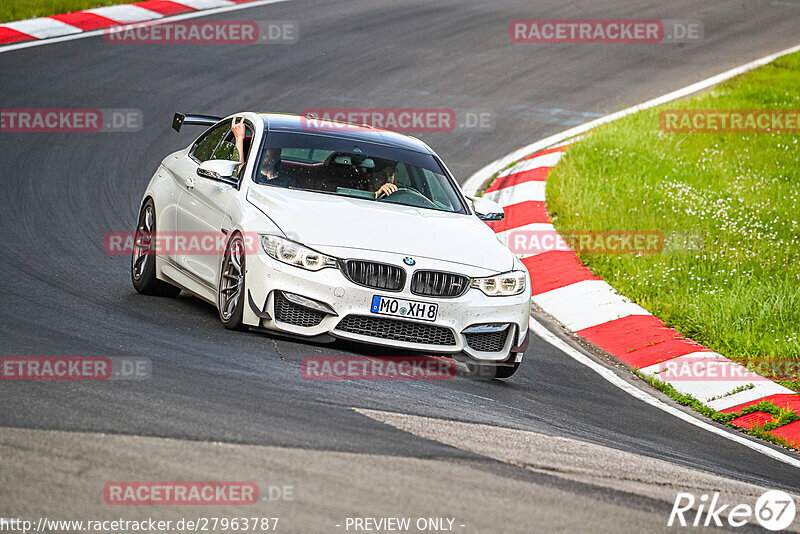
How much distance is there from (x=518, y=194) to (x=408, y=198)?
17.7ft

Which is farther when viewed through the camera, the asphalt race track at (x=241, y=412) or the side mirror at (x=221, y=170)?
the side mirror at (x=221, y=170)

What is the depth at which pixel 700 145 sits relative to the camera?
15.7 metres

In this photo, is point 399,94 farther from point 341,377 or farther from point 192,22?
point 341,377

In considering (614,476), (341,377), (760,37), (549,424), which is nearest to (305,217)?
(341,377)

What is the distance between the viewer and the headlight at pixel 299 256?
7.23 m

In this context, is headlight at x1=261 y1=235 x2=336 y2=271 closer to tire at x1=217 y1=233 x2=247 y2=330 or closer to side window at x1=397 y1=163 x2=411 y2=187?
tire at x1=217 y1=233 x2=247 y2=330
